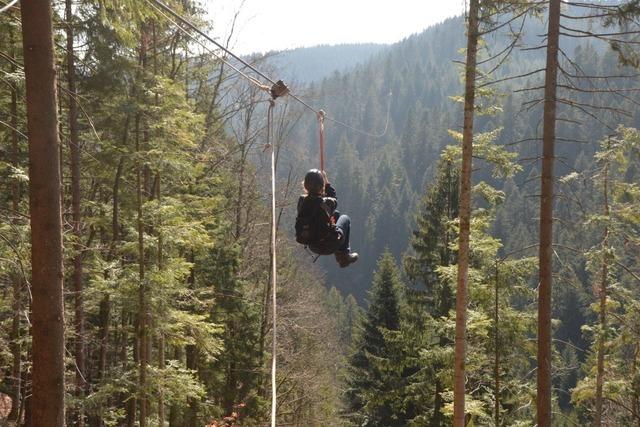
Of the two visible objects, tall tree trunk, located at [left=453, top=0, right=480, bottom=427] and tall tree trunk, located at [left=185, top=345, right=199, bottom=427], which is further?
tall tree trunk, located at [left=185, top=345, right=199, bottom=427]

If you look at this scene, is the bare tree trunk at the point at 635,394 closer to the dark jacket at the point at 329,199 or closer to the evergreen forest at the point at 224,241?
the evergreen forest at the point at 224,241

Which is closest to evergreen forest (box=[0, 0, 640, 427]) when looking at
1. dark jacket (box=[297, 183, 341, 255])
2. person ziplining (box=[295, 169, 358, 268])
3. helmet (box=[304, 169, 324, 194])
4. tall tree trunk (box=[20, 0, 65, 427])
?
Result: tall tree trunk (box=[20, 0, 65, 427])

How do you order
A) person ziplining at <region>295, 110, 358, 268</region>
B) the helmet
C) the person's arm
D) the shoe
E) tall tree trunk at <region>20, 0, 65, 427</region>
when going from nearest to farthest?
tall tree trunk at <region>20, 0, 65, 427</region> < the helmet < person ziplining at <region>295, 110, 358, 268</region> < the person's arm < the shoe

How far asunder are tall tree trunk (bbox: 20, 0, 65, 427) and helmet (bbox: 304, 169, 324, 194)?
→ 289cm

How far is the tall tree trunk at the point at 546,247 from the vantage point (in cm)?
868

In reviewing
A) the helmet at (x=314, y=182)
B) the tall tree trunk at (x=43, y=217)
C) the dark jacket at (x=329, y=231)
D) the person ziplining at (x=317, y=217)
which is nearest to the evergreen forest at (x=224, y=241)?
the tall tree trunk at (x=43, y=217)

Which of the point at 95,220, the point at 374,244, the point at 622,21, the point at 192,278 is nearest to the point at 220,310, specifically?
the point at 192,278

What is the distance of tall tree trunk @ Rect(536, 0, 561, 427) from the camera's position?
8.68 metres

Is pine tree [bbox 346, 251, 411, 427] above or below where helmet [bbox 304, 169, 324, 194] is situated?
below

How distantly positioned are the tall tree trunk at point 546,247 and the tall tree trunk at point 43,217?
7.27 meters

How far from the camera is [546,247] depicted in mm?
8820

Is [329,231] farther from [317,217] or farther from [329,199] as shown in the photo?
[329,199]

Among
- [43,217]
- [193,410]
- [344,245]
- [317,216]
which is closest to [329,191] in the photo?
[317,216]

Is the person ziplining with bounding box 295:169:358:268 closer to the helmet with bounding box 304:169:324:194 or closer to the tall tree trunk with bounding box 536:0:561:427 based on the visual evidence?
the helmet with bounding box 304:169:324:194
